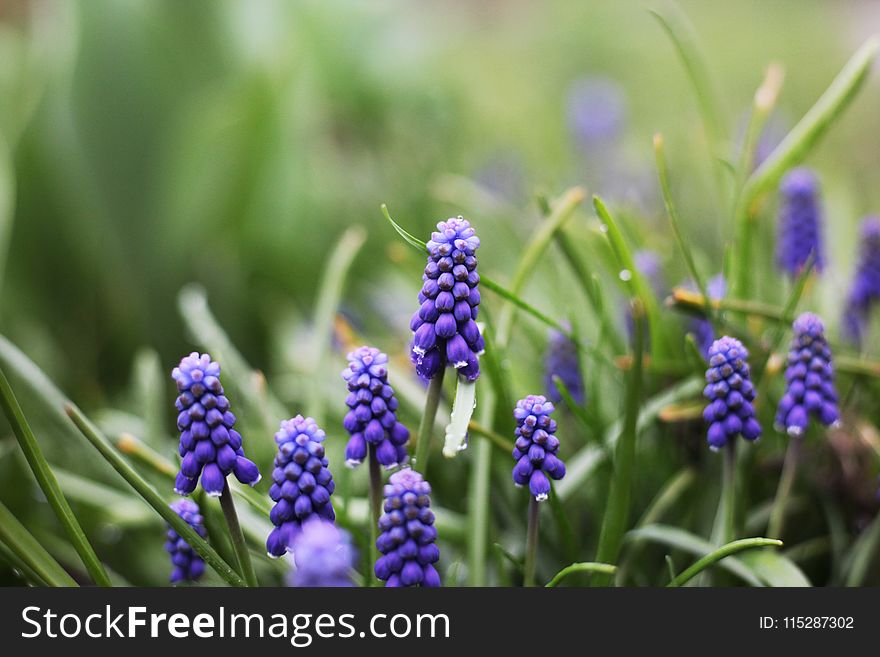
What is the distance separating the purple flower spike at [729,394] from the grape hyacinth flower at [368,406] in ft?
1.75

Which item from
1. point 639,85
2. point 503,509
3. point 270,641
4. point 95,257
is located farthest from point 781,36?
point 270,641

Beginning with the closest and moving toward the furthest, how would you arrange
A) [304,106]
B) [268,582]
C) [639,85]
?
[268,582] → [304,106] → [639,85]

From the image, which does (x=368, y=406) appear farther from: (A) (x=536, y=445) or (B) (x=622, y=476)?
(B) (x=622, y=476)

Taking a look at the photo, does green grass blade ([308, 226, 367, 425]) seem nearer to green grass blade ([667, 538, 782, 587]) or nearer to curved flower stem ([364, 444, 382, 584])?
curved flower stem ([364, 444, 382, 584])

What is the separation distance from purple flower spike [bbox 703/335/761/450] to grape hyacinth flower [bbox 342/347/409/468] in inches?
21.0

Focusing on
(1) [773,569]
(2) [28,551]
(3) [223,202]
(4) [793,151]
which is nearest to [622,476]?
(1) [773,569]

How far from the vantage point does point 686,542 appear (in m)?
1.73

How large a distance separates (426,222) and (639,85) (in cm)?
Result: 367

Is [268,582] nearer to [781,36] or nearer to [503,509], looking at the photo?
[503,509]

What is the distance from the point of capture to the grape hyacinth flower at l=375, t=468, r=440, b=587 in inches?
49.1

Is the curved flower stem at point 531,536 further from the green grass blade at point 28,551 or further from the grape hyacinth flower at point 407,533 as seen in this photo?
the green grass blade at point 28,551

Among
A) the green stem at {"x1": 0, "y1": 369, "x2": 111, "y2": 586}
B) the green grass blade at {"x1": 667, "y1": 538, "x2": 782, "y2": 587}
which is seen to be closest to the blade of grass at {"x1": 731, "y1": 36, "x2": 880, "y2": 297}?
the green grass blade at {"x1": 667, "y1": 538, "x2": 782, "y2": 587}

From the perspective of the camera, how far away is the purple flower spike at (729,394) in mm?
1455

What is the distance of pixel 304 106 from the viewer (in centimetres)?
374
